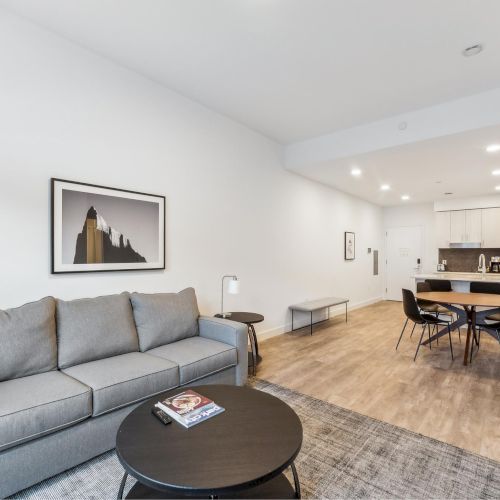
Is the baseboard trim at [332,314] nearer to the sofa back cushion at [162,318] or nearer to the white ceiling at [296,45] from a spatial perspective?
the sofa back cushion at [162,318]

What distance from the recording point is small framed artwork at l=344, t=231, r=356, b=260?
23.0ft

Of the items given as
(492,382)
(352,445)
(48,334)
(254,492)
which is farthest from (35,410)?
(492,382)

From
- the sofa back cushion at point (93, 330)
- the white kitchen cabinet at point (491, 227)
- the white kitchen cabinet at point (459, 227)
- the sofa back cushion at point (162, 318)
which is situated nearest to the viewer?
the sofa back cushion at point (93, 330)

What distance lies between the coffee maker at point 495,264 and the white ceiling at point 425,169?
4.80ft

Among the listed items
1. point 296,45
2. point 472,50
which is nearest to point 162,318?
point 296,45

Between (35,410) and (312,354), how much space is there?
3.15 m

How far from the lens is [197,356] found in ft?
8.52

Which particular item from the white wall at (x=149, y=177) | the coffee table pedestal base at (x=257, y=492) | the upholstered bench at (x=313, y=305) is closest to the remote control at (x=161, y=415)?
the coffee table pedestal base at (x=257, y=492)

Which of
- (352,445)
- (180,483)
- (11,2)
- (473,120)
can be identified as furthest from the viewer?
(473,120)

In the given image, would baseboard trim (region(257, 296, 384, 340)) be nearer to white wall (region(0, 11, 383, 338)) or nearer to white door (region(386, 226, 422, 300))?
white wall (region(0, 11, 383, 338))

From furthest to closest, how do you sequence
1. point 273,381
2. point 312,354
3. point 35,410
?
1. point 312,354
2. point 273,381
3. point 35,410

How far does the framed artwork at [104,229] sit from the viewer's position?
2.67 meters

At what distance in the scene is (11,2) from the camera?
2359 millimetres

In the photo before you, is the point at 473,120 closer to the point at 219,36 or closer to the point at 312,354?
the point at 219,36
